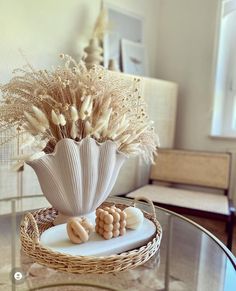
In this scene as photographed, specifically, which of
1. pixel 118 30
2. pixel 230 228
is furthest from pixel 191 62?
pixel 230 228

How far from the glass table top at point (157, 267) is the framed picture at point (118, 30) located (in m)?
1.38

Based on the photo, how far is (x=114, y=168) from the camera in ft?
3.22

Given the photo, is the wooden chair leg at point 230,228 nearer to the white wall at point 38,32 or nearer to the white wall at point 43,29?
the white wall at point 38,32

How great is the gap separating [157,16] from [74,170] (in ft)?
7.83

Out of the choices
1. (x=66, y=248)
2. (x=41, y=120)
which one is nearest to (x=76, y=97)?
(x=41, y=120)

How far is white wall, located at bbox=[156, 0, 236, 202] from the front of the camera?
8.21 ft

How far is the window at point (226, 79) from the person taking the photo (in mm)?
2443

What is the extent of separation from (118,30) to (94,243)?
209 cm

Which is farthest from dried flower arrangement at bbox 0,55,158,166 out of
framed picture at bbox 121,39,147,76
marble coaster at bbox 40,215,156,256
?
framed picture at bbox 121,39,147,76

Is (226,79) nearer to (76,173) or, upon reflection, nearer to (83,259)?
(76,173)

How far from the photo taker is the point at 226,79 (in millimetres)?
2518

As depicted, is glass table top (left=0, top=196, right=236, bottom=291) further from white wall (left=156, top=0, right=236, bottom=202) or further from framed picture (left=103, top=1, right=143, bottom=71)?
framed picture (left=103, top=1, right=143, bottom=71)

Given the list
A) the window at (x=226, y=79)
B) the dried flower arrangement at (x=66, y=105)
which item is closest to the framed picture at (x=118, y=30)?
the window at (x=226, y=79)

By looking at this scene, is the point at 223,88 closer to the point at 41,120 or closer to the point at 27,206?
the point at 27,206
